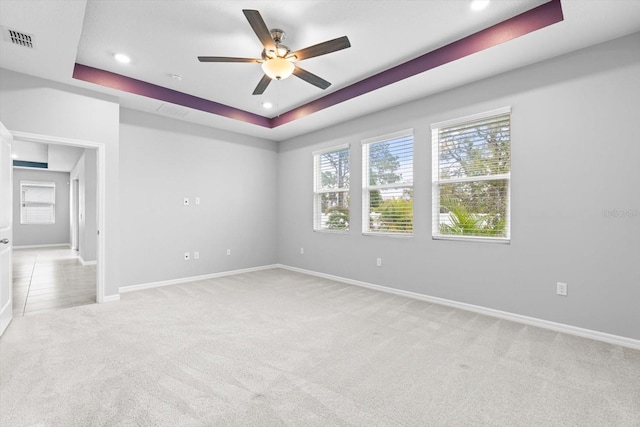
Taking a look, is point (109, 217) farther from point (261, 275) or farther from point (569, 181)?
point (569, 181)

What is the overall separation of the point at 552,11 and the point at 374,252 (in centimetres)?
330

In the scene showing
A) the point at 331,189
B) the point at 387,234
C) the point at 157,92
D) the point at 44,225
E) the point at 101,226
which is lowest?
the point at 44,225

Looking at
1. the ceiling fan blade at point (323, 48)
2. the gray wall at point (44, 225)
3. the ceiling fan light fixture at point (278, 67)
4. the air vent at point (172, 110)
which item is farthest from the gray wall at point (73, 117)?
the gray wall at point (44, 225)

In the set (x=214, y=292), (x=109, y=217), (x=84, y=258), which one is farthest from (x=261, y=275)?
(x=84, y=258)

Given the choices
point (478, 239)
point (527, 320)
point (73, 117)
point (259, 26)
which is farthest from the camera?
point (73, 117)

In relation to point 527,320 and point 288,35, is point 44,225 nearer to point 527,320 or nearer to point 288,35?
point 288,35

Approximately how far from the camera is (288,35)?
2.96m

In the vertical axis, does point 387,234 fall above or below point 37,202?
below

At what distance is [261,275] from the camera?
5.53 meters

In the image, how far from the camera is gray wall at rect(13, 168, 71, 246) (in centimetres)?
959

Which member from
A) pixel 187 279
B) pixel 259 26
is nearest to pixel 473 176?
pixel 259 26

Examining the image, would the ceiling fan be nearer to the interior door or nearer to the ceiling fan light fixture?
the ceiling fan light fixture

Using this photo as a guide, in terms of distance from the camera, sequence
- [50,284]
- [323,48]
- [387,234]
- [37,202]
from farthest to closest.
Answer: [37,202], [50,284], [387,234], [323,48]

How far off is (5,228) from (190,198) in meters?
2.32
